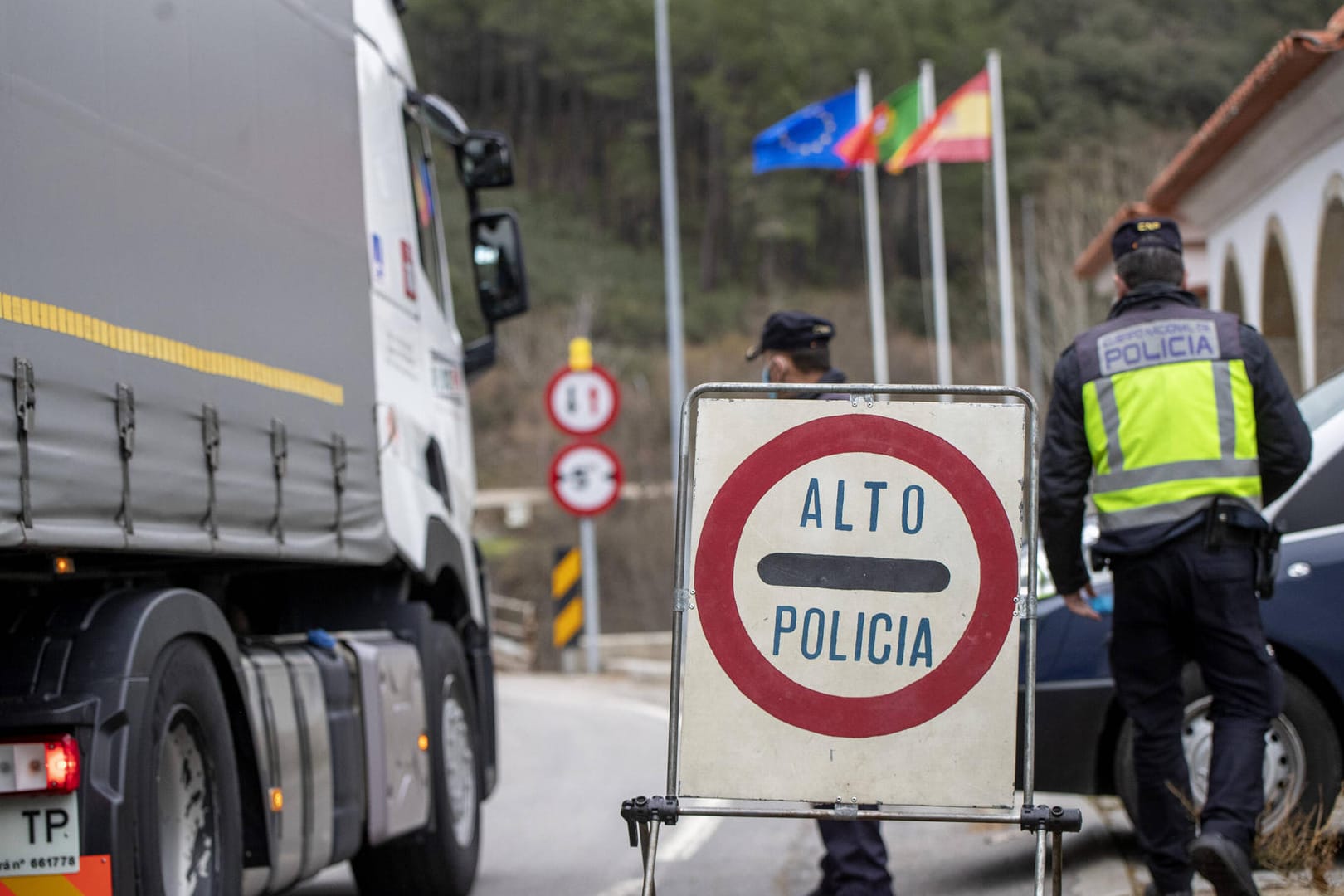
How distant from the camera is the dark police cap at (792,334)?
620 cm

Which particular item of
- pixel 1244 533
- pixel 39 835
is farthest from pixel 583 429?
pixel 39 835

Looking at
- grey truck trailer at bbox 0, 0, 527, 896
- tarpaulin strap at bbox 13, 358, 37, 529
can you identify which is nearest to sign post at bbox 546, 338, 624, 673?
grey truck trailer at bbox 0, 0, 527, 896

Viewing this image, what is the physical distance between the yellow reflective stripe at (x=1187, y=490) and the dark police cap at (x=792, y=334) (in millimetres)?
1210

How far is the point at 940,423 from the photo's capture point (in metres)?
4.32

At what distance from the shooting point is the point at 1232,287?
18.1 meters

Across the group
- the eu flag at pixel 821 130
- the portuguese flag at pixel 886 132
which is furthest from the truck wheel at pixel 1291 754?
the portuguese flag at pixel 886 132

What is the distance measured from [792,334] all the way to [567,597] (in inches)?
568

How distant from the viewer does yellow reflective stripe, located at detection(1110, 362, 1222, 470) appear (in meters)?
5.36

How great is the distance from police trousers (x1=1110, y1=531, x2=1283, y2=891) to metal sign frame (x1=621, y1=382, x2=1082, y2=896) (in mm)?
1154

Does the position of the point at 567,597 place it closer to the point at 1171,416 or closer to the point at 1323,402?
the point at 1323,402

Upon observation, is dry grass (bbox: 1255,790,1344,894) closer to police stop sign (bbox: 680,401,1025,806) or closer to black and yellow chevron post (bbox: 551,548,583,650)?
police stop sign (bbox: 680,401,1025,806)

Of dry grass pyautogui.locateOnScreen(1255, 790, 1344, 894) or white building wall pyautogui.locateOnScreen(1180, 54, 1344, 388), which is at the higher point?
white building wall pyautogui.locateOnScreen(1180, 54, 1344, 388)

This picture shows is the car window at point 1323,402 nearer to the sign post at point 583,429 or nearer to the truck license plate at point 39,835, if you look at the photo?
the truck license plate at point 39,835

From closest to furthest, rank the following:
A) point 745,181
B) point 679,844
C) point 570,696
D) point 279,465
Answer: point 279,465, point 679,844, point 570,696, point 745,181
